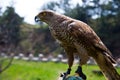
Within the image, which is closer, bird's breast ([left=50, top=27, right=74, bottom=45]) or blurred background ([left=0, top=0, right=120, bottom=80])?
bird's breast ([left=50, top=27, right=74, bottom=45])

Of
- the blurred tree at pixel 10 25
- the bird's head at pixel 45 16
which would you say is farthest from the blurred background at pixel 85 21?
the bird's head at pixel 45 16

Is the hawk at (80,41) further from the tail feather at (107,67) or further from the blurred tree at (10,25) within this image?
the blurred tree at (10,25)

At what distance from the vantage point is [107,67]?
3336 millimetres

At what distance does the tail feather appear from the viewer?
3.29 metres

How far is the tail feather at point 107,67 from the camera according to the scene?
3291 mm

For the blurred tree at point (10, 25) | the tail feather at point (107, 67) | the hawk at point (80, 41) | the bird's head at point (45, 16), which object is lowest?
the tail feather at point (107, 67)

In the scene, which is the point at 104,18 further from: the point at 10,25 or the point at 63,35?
the point at 63,35

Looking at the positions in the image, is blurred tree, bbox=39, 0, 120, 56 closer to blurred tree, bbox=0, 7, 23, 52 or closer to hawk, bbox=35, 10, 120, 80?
blurred tree, bbox=0, 7, 23, 52

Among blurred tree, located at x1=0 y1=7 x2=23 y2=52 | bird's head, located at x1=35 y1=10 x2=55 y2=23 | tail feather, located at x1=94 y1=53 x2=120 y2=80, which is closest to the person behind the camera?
tail feather, located at x1=94 y1=53 x2=120 y2=80

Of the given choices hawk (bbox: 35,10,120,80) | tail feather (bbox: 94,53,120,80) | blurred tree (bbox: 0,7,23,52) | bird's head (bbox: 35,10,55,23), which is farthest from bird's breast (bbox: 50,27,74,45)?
blurred tree (bbox: 0,7,23,52)

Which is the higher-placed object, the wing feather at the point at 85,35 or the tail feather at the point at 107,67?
the wing feather at the point at 85,35

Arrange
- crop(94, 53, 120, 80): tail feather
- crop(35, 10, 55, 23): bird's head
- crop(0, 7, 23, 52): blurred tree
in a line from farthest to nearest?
crop(0, 7, 23, 52): blurred tree, crop(35, 10, 55, 23): bird's head, crop(94, 53, 120, 80): tail feather

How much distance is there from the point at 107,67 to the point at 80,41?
32 cm

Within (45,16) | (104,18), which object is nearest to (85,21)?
(104,18)
